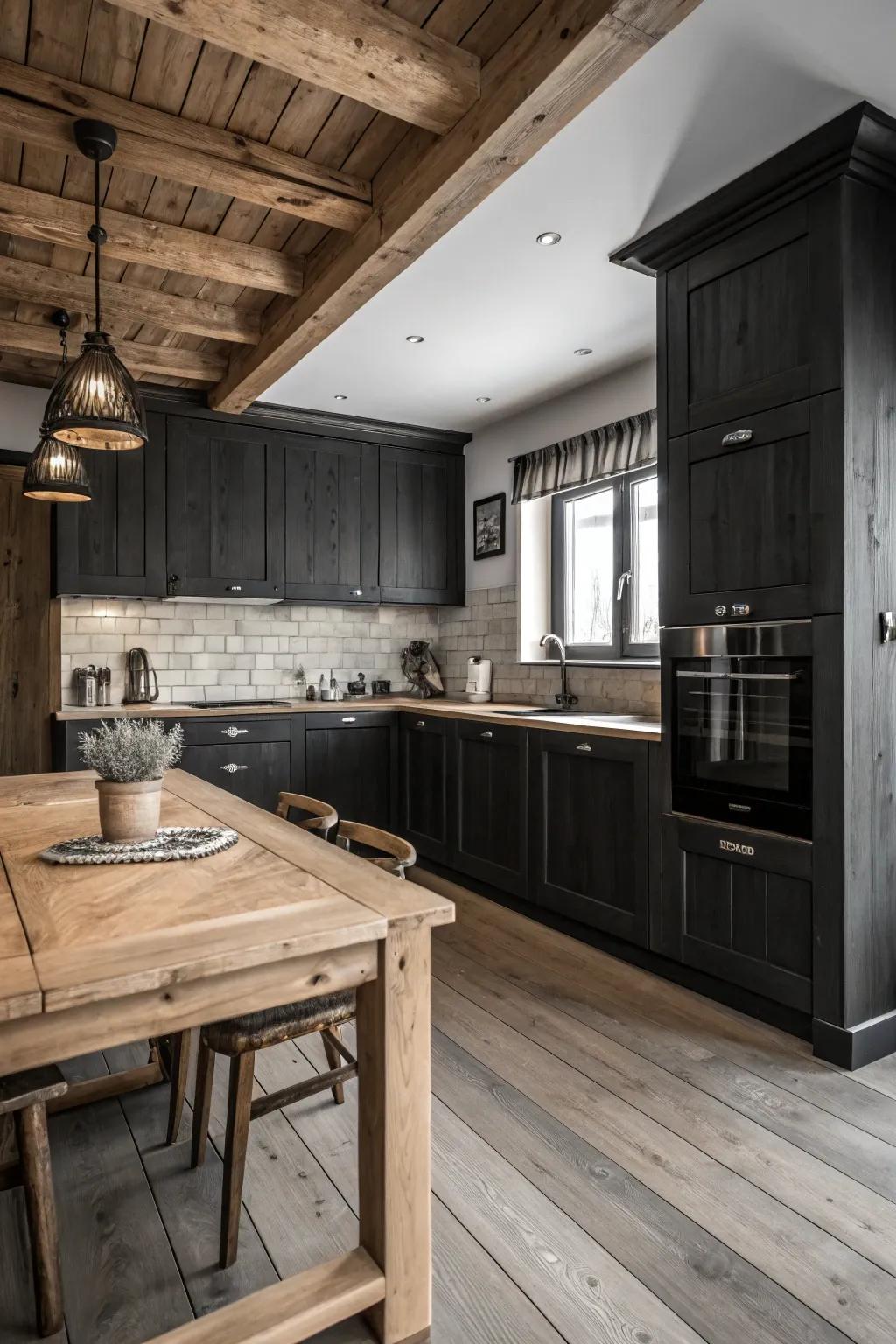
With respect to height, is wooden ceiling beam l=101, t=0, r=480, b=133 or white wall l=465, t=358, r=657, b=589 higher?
wooden ceiling beam l=101, t=0, r=480, b=133

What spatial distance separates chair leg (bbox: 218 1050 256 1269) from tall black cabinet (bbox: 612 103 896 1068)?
5.66ft

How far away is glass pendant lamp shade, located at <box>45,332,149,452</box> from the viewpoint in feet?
6.90

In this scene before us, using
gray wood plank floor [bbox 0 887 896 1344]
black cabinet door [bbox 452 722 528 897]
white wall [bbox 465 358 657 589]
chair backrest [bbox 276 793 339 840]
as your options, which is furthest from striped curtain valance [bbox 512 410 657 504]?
gray wood plank floor [bbox 0 887 896 1344]

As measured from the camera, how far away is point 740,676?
2.77m

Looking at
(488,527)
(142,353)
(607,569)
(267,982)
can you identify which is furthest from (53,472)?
(488,527)

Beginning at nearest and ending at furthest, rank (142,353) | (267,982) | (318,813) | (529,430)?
(267,982)
(318,813)
(142,353)
(529,430)

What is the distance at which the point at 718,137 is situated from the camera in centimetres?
242

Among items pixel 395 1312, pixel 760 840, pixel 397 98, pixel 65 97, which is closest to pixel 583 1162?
pixel 395 1312

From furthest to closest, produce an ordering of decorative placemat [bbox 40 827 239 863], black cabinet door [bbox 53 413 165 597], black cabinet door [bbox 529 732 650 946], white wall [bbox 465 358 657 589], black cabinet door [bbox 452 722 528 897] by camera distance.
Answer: black cabinet door [bbox 53 413 165 597] → white wall [bbox 465 358 657 589] → black cabinet door [bbox 452 722 528 897] → black cabinet door [bbox 529 732 650 946] → decorative placemat [bbox 40 827 239 863]

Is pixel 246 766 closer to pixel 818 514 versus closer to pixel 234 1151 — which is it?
pixel 234 1151

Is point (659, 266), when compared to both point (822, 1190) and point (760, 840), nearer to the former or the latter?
point (760, 840)

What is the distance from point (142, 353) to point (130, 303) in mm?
593

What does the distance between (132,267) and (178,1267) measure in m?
3.38

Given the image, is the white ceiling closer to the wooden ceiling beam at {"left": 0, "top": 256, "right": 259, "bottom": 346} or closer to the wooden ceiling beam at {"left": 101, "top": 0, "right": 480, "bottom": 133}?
the wooden ceiling beam at {"left": 101, "top": 0, "right": 480, "bottom": 133}
